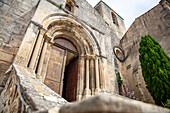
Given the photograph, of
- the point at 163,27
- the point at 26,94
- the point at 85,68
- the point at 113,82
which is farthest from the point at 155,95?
the point at 26,94

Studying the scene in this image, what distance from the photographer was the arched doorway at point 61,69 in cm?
422

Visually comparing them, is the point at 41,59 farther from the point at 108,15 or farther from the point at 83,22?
the point at 108,15

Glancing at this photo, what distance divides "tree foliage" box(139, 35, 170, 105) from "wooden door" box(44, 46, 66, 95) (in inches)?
161

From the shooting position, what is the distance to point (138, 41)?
8.05 meters

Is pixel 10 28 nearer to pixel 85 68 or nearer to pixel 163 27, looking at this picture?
pixel 85 68

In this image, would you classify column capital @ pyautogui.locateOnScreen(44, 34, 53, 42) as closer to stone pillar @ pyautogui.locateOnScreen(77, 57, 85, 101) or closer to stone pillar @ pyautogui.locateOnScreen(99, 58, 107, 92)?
stone pillar @ pyautogui.locateOnScreen(77, 57, 85, 101)

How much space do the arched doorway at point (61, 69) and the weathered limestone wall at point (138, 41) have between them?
412cm

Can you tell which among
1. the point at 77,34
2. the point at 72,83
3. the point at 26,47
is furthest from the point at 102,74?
the point at 26,47

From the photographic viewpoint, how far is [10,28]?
12.4 feet

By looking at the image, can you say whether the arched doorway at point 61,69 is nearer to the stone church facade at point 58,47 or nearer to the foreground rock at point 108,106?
the stone church facade at point 58,47

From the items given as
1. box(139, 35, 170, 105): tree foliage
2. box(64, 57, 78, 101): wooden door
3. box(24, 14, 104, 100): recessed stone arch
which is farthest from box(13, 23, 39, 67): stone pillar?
box(139, 35, 170, 105): tree foliage

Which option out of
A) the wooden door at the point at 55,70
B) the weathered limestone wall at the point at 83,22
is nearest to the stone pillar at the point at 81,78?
the wooden door at the point at 55,70

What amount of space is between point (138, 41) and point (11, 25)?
26.0 ft

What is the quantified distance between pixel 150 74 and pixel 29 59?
5206 millimetres
